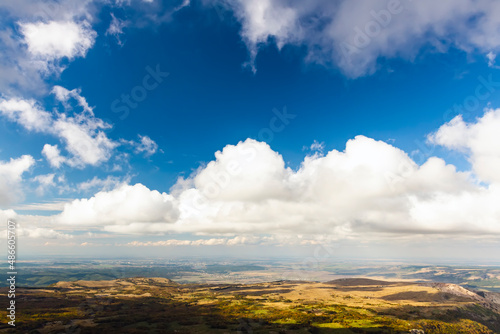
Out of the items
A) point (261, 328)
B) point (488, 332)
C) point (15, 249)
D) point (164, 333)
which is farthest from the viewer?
point (488, 332)

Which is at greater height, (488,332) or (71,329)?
(71,329)

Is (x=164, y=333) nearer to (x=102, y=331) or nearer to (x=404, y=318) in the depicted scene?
(x=102, y=331)

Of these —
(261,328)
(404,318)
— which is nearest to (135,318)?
(261,328)

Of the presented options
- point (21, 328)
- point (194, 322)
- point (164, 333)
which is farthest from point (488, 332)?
point (21, 328)

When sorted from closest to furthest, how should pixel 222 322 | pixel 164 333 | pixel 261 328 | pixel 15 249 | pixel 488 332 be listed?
pixel 15 249 → pixel 164 333 → pixel 261 328 → pixel 222 322 → pixel 488 332

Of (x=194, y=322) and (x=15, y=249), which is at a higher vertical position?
(x=15, y=249)

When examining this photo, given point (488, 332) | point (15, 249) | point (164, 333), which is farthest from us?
point (488, 332)

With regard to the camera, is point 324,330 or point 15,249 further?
point 324,330

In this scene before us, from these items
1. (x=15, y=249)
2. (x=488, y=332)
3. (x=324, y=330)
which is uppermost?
(x=15, y=249)

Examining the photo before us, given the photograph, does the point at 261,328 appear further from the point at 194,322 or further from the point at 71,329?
the point at 71,329
